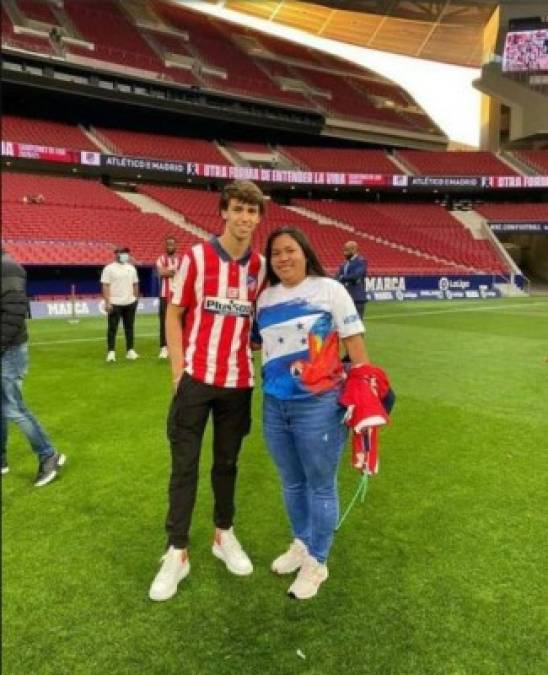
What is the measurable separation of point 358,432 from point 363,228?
116 feet

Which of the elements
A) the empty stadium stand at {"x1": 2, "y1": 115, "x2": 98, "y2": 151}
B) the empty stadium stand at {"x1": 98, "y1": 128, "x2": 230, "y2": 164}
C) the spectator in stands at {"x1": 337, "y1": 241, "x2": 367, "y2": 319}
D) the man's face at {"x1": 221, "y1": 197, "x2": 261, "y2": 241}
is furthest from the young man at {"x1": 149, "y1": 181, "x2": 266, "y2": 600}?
the empty stadium stand at {"x1": 98, "y1": 128, "x2": 230, "y2": 164}

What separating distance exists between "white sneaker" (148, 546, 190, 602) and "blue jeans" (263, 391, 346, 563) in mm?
634

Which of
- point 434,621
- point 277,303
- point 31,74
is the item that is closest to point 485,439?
point 434,621

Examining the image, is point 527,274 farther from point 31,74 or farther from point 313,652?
point 313,652

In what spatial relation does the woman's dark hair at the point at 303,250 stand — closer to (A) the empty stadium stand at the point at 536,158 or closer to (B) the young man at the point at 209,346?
(B) the young man at the point at 209,346

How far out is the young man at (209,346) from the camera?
2.91 meters

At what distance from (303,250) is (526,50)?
42.5 metres

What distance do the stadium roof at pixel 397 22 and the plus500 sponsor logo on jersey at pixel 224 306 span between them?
42297 mm

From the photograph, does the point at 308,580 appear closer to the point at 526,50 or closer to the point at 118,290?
the point at 118,290

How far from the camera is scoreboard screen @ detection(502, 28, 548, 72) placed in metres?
36.9

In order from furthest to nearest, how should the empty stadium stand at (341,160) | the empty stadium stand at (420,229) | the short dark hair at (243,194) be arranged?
the empty stadium stand at (341,160) < the empty stadium stand at (420,229) < the short dark hair at (243,194)

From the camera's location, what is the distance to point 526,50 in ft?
125

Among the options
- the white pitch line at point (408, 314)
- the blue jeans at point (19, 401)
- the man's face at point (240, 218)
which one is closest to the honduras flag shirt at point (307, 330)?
the man's face at point (240, 218)

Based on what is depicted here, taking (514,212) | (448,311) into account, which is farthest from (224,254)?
(514,212)
